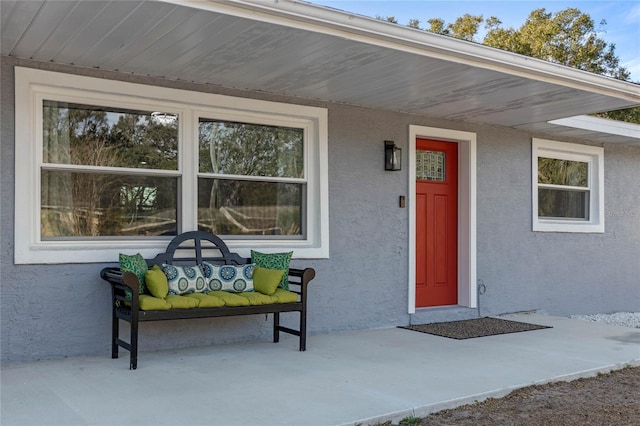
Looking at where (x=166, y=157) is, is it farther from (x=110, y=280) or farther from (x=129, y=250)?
(x=110, y=280)

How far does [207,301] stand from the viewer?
5125mm

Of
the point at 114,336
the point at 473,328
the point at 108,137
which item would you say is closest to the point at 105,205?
the point at 108,137

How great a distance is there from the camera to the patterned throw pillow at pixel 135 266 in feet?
16.7

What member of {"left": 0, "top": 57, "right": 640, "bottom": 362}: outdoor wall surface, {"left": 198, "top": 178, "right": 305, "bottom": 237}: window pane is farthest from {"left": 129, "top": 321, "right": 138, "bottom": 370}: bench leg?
{"left": 198, "top": 178, "right": 305, "bottom": 237}: window pane

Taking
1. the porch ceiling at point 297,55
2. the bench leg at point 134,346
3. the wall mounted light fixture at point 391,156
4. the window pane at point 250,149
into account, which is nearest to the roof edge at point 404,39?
the porch ceiling at point 297,55

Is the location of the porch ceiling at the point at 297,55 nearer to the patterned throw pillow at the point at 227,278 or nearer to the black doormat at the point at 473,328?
the patterned throw pillow at the point at 227,278

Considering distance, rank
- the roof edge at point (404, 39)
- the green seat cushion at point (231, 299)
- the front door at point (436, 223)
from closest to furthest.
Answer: the roof edge at point (404, 39) < the green seat cushion at point (231, 299) < the front door at point (436, 223)

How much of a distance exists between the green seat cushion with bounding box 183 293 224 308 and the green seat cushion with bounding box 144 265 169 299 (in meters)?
0.25

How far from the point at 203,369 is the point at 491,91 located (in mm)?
3774

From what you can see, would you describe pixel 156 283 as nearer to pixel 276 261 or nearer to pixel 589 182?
pixel 276 261

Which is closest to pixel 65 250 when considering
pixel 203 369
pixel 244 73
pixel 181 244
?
pixel 181 244

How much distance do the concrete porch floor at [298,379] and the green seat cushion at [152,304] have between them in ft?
1.54

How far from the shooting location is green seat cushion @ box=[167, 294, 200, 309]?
4.97 metres

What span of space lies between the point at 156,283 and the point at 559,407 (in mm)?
3086
